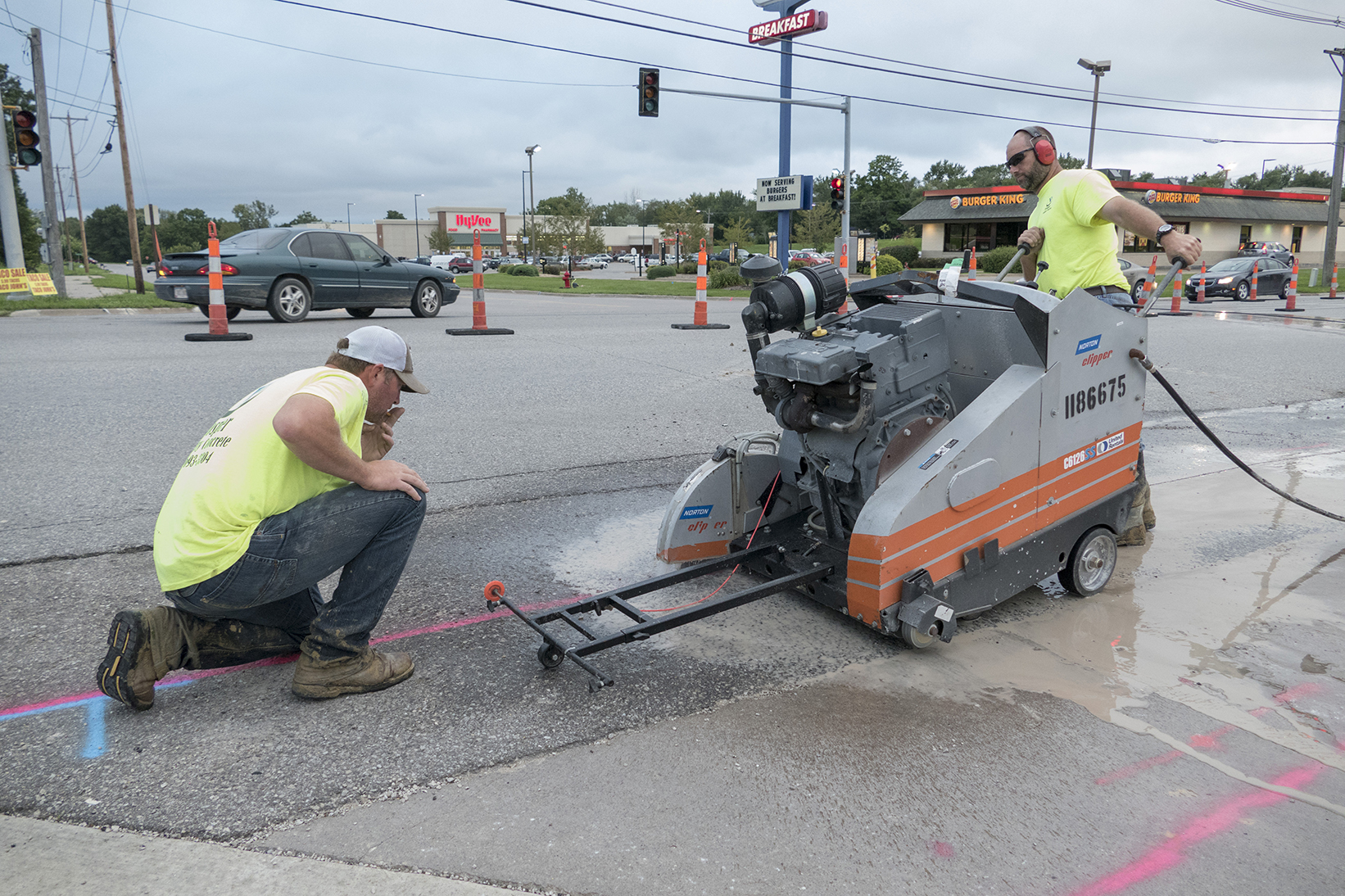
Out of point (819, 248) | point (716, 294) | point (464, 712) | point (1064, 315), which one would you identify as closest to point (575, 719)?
point (464, 712)

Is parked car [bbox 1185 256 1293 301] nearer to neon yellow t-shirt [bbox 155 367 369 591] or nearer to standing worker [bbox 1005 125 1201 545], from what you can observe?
standing worker [bbox 1005 125 1201 545]

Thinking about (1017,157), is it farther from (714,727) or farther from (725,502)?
(714,727)

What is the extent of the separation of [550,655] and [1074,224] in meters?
3.05

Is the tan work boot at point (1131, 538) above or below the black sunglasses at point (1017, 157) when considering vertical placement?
below

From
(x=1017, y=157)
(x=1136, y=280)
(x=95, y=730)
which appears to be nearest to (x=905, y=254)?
(x=1136, y=280)

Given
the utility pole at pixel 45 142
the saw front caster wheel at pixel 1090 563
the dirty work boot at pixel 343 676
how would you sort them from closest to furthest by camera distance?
the dirty work boot at pixel 343 676
the saw front caster wheel at pixel 1090 563
the utility pole at pixel 45 142

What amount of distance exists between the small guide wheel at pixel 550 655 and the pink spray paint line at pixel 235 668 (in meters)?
0.53

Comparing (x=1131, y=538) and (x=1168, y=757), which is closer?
(x=1168, y=757)

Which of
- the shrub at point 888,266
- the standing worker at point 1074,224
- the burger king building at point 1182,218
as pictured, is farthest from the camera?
the burger king building at point 1182,218

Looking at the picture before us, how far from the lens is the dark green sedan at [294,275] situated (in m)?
12.9

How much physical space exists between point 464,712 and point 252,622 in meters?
0.82

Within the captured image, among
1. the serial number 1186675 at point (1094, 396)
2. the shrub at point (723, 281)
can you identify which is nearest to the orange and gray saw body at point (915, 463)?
the serial number 1186675 at point (1094, 396)

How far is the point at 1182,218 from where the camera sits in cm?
5200

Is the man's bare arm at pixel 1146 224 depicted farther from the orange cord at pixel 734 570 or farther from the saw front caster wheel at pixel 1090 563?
the orange cord at pixel 734 570
